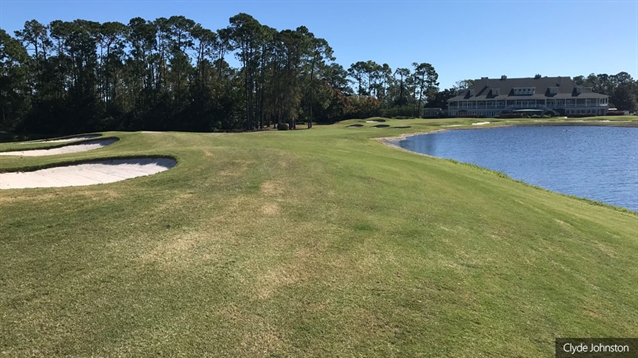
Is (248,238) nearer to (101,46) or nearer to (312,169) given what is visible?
(312,169)

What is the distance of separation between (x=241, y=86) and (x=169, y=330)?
64757mm

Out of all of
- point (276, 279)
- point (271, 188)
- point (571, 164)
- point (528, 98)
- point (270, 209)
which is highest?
point (528, 98)

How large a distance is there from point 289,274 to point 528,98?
382ft

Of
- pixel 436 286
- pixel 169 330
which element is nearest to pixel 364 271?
pixel 436 286

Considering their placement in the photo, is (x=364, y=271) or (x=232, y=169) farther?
(x=232, y=169)

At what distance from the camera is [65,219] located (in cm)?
740

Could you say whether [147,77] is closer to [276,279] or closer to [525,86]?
[276,279]

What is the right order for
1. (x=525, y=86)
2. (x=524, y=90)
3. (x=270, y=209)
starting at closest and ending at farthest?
(x=270, y=209) < (x=524, y=90) < (x=525, y=86)

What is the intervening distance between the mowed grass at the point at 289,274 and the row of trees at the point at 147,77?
2011 inches

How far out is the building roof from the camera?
105 metres

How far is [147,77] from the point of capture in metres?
63.2

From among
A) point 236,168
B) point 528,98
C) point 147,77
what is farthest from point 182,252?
point 528,98

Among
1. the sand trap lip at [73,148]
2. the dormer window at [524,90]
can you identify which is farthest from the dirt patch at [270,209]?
the dormer window at [524,90]

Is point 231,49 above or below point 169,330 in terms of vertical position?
above
